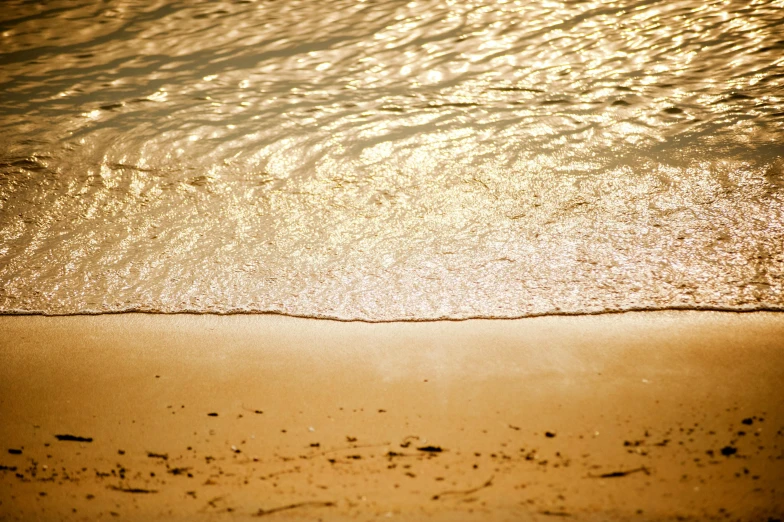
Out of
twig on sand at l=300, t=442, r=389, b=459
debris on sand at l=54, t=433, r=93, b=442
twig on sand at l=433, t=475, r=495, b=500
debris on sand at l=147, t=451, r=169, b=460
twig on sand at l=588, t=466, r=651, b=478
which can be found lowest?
twig on sand at l=588, t=466, r=651, b=478

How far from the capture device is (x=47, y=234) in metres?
2.82

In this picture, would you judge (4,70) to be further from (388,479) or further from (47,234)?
(388,479)

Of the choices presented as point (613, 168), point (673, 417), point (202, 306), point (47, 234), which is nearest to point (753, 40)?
point (613, 168)

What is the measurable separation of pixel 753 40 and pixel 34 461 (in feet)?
17.7

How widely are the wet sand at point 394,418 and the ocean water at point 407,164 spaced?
187 millimetres

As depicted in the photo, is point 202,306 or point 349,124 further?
point 349,124

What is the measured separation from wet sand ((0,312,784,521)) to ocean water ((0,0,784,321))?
0.61ft

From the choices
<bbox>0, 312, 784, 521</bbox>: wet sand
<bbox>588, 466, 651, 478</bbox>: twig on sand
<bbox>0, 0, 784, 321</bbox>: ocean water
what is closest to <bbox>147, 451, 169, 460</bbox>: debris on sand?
<bbox>0, 312, 784, 521</bbox>: wet sand

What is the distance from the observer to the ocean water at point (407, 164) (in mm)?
2361

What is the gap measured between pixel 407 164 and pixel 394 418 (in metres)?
1.91

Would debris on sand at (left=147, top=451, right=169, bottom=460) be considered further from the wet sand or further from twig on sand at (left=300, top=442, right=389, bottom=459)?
twig on sand at (left=300, top=442, right=389, bottom=459)

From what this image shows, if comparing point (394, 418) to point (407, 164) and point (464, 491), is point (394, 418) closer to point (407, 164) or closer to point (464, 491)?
point (464, 491)

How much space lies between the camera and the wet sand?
1437 mm

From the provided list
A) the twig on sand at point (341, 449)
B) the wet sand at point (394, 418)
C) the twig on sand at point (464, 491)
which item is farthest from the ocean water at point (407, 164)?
the twig on sand at point (464, 491)
